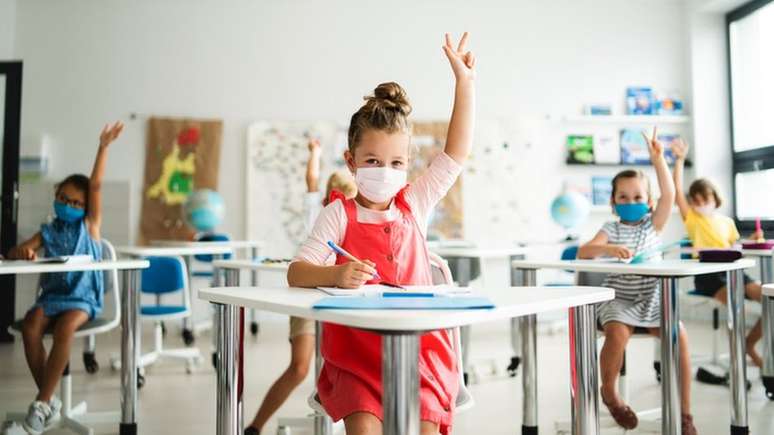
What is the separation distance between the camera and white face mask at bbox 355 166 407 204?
1.43 metres

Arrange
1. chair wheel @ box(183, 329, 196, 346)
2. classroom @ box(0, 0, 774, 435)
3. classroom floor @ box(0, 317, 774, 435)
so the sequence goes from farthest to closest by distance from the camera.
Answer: chair wheel @ box(183, 329, 196, 346), classroom @ box(0, 0, 774, 435), classroom floor @ box(0, 317, 774, 435)

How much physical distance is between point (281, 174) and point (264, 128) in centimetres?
44

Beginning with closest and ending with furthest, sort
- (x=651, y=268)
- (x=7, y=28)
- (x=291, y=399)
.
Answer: (x=651, y=268) → (x=291, y=399) → (x=7, y=28)

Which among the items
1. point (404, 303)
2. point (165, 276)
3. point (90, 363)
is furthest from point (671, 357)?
point (90, 363)

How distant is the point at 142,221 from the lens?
18.3 feet

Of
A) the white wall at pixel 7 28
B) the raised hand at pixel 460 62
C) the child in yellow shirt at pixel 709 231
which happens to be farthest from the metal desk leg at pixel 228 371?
the white wall at pixel 7 28

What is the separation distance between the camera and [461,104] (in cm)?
154

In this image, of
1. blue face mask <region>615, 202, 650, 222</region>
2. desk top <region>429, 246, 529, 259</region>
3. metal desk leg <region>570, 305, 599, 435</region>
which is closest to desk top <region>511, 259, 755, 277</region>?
blue face mask <region>615, 202, 650, 222</region>

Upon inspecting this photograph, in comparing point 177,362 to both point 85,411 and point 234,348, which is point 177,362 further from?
point 234,348

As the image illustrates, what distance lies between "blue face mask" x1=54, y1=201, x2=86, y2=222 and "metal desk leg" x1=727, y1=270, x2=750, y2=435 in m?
2.72

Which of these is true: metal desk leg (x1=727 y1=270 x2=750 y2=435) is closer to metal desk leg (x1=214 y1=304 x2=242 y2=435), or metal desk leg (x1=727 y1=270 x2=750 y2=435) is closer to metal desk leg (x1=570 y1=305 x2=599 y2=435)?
metal desk leg (x1=570 y1=305 x2=599 y2=435)

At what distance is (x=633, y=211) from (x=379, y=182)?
157cm

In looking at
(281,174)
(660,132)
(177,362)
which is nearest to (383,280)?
(177,362)

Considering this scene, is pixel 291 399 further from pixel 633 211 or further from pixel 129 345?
pixel 633 211
